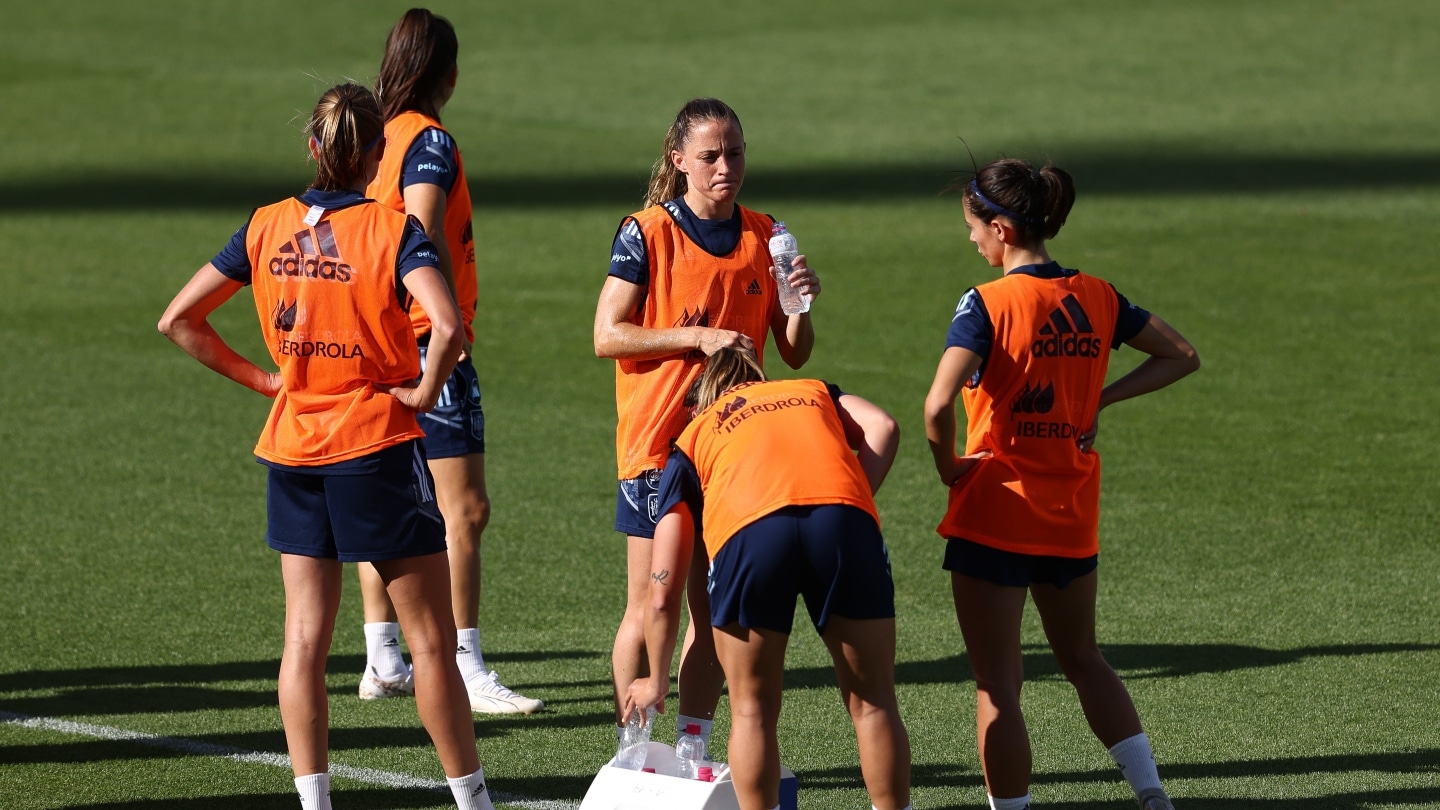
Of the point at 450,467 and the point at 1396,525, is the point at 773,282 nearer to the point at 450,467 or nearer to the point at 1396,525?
the point at 450,467

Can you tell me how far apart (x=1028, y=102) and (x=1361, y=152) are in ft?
16.9

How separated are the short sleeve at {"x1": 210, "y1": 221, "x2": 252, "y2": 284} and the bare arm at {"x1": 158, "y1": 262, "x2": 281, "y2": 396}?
2 cm

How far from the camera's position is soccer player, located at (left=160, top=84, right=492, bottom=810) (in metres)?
4.47

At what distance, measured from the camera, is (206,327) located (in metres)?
4.76

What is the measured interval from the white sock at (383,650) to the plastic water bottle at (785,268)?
2143 mm

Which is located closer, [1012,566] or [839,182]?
[1012,566]

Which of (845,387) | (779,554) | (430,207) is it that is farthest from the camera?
(845,387)

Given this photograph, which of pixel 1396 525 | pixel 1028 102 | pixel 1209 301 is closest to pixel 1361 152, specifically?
pixel 1028 102

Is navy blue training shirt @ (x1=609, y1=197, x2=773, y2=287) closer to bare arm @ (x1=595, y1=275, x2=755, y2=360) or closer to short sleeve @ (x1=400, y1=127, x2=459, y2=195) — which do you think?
bare arm @ (x1=595, y1=275, x2=755, y2=360)

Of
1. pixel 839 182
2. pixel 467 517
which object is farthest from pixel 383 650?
pixel 839 182

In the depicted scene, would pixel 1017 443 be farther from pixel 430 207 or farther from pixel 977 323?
pixel 430 207

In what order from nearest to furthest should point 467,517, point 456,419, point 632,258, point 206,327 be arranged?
point 206,327, point 632,258, point 456,419, point 467,517

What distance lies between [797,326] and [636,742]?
129 cm

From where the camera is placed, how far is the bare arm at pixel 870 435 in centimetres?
439
